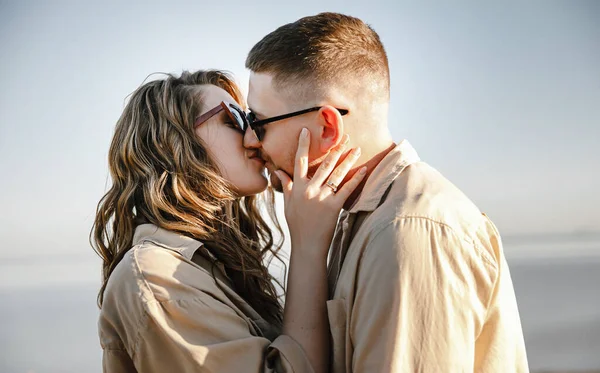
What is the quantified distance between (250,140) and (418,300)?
118 cm

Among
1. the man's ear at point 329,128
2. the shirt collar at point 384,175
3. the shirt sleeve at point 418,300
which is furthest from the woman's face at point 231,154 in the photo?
the shirt sleeve at point 418,300

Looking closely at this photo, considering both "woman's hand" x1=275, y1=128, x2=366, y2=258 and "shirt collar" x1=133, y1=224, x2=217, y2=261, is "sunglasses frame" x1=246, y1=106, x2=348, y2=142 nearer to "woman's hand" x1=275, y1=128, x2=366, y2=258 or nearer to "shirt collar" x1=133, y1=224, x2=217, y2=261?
"woman's hand" x1=275, y1=128, x2=366, y2=258

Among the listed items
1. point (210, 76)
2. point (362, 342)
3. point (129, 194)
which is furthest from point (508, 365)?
point (210, 76)

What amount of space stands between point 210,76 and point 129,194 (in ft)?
2.41

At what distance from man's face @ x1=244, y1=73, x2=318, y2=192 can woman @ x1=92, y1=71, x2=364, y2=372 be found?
5cm

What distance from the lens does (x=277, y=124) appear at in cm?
249

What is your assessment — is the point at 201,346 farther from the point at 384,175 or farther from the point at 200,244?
the point at 384,175

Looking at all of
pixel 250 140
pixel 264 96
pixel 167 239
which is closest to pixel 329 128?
pixel 264 96

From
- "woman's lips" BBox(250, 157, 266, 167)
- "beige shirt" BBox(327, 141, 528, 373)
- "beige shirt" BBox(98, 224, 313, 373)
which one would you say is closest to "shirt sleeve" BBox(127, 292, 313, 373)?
"beige shirt" BBox(98, 224, 313, 373)

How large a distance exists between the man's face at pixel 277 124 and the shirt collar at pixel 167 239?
16.9 inches

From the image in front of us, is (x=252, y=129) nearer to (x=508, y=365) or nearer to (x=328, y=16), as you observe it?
(x=328, y=16)

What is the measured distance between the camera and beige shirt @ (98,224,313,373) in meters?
2.09

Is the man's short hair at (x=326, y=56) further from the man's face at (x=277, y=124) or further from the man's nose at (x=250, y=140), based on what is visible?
the man's nose at (x=250, y=140)

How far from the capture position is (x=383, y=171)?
2.27 meters
